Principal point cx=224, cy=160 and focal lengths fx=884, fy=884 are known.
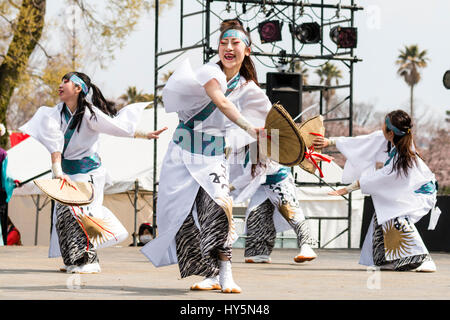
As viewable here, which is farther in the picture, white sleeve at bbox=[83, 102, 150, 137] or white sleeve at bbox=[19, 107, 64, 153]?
white sleeve at bbox=[83, 102, 150, 137]

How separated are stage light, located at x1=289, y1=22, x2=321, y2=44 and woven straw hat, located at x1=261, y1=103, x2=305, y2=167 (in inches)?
345

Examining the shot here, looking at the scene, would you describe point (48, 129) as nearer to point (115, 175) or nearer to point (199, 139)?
point (199, 139)

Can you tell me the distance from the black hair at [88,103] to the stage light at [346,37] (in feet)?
23.1

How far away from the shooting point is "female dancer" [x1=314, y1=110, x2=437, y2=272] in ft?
26.0

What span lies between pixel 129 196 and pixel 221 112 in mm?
11760

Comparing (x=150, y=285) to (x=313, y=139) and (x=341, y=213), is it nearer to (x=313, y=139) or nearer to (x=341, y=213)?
(x=313, y=139)

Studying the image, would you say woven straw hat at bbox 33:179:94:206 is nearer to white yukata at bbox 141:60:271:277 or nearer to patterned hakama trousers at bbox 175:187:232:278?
white yukata at bbox 141:60:271:277

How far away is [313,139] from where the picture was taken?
7.20 meters

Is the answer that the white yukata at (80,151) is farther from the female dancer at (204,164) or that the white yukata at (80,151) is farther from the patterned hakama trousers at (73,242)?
the female dancer at (204,164)

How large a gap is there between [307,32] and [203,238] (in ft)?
29.3

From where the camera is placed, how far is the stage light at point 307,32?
13812mm

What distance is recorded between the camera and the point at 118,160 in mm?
17109

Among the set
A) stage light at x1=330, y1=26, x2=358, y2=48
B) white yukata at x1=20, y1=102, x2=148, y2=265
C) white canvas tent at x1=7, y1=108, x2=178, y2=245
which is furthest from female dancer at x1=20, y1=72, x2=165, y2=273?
Answer: white canvas tent at x1=7, y1=108, x2=178, y2=245
